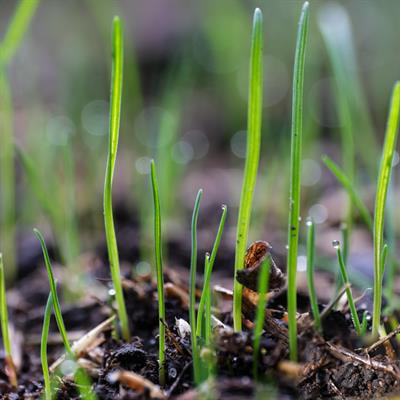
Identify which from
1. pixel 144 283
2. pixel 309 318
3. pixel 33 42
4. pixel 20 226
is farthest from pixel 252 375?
pixel 33 42

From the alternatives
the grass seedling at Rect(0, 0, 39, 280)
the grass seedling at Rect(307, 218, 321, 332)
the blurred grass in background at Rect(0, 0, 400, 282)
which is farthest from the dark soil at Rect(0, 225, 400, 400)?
the grass seedling at Rect(0, 0, 39, 280)

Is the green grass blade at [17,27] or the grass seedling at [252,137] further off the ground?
the green grass blade at [17,27]

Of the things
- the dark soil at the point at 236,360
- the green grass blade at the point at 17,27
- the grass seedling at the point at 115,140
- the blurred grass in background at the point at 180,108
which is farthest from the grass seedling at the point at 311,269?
the green grass blade at the point at 17,27

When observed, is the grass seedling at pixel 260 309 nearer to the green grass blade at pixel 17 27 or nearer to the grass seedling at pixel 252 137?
the grass seedling at pixel 252 137

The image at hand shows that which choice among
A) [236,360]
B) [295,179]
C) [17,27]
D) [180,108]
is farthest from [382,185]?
[180,108]

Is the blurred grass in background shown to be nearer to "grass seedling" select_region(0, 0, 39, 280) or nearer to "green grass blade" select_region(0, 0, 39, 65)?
"grass seedling" select_region(0, 0, 39, 280)
